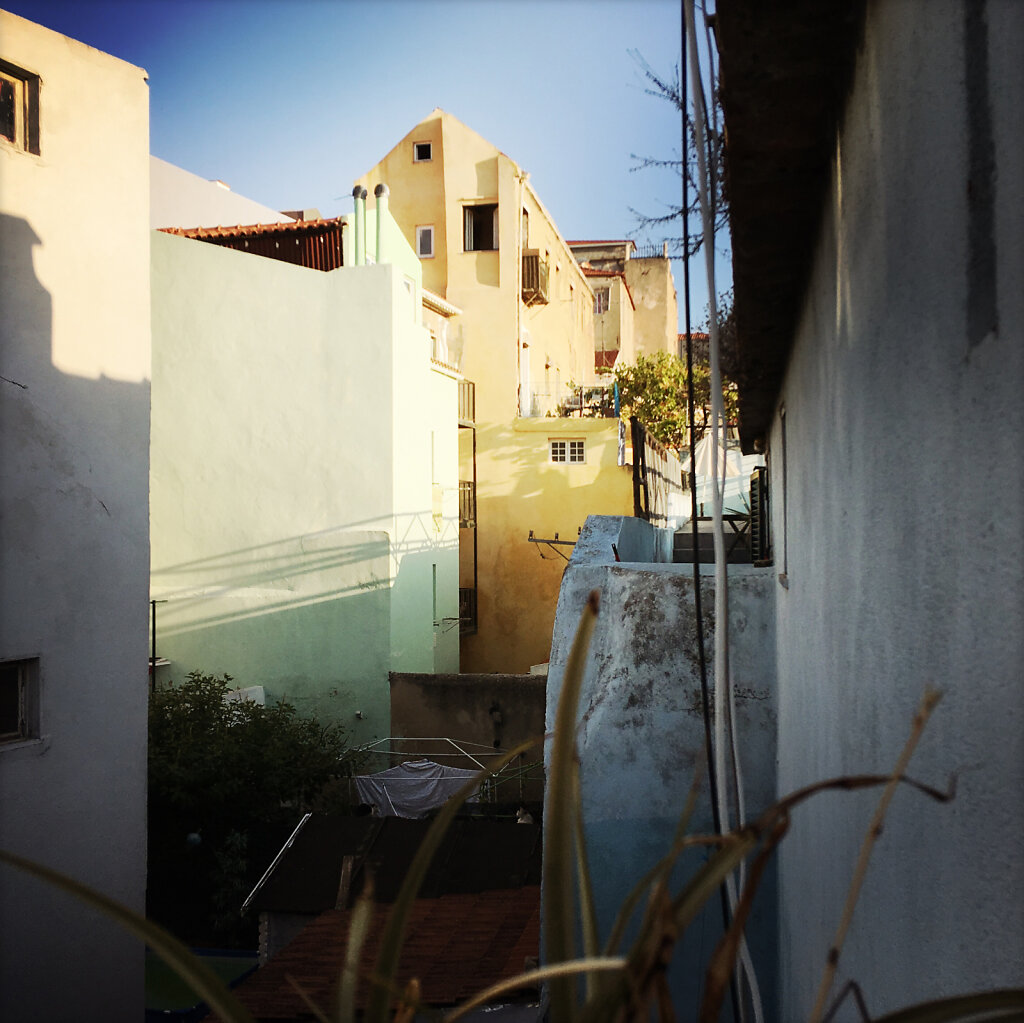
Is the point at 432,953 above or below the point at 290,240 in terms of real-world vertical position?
below

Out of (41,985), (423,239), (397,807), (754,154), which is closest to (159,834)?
(397,807)

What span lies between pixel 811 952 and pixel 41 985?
23.5 ft

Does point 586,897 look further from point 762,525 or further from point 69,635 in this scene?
point 69,635

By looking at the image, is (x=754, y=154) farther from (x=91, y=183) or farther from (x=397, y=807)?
(x=397, y=807)

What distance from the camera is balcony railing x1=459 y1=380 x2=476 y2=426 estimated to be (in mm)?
24625

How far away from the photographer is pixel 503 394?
26.1 m

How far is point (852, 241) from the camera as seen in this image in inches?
85.3

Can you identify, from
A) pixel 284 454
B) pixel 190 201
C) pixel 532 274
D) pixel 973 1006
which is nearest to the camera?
pixel 973 1006

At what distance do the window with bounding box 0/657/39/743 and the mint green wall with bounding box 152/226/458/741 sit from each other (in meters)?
10.4

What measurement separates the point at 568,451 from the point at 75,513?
671 inches

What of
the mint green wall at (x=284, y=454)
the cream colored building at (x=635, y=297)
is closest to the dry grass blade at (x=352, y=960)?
the mint green wall at (x=284, y=454)

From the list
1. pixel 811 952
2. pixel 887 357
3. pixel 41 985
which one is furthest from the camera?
pixel 41 985

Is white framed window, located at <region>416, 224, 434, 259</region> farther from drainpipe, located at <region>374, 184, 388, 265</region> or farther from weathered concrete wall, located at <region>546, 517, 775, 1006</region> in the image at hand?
weathered concrete wall, located at <region>546, 517, 775, 1006</region>

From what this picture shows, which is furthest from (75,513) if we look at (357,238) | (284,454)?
(357,238)
